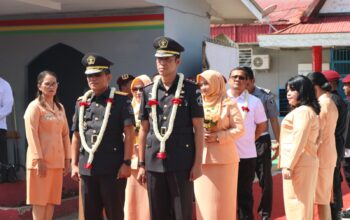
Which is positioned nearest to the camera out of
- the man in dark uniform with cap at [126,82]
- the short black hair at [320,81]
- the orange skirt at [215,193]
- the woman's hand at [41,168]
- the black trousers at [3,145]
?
the orange skirt at [215,193]

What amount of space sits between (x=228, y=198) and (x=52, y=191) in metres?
1.90

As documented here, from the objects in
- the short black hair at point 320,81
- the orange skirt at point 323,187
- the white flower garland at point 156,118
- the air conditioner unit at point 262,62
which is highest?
the air conditioner unit at point 262,62

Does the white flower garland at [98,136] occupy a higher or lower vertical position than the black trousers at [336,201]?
higher

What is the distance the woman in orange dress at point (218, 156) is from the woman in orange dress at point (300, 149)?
21.4 inches

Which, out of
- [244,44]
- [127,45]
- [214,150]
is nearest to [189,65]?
[127,45]

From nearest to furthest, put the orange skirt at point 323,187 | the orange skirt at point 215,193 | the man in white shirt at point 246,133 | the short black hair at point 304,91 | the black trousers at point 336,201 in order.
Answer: the short black hair at point 304,91 → the orange skirt at point 215,193 → the orange skirt at point 323,187 → the man in white shirt at point 246,133 → the black trousers at point 336,201

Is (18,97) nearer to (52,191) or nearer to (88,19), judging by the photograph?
(88,19)

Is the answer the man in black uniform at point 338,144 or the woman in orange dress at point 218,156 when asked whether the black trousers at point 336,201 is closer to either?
the man in black uniform at point 338,144

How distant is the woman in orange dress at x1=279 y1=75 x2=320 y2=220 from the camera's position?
6789 mm

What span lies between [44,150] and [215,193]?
186cm

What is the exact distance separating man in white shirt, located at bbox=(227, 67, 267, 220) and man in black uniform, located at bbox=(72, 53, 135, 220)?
2144mm

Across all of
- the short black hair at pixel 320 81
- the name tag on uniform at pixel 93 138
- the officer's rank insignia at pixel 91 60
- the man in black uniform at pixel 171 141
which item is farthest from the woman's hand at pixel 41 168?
the short black hair at pixel 320 81

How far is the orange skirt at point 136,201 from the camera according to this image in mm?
7566

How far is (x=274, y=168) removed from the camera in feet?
45.8
